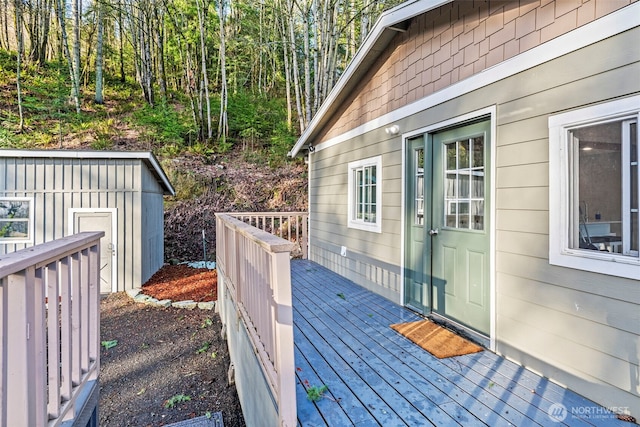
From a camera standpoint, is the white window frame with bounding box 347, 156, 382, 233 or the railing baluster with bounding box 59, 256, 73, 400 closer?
the railing baluster with bounding box 59, 256, 73, 400

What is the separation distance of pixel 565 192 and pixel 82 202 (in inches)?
306

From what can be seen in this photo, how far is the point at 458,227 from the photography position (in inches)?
132

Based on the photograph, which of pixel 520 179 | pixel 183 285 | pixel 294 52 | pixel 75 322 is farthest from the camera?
pixel 294 52

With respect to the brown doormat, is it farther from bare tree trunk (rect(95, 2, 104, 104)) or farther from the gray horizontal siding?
bare tree trunk (rect(95, 2, 104, 104))

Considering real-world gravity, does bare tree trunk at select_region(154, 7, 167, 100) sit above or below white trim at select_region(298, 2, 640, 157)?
above

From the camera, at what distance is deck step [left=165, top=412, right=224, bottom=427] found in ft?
9.45

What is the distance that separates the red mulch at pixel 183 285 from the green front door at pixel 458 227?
4.16 metres

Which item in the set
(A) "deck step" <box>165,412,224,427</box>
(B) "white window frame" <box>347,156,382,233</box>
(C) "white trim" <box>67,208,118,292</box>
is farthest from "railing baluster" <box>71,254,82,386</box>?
(C) "white trim" <box>67,208,118,292</box>

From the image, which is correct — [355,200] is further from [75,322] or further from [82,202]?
[82,202]

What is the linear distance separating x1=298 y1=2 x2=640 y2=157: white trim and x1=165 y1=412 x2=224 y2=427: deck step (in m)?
3.68

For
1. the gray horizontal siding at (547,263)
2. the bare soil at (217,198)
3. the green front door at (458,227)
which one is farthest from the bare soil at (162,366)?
the bare soil at (217,198)

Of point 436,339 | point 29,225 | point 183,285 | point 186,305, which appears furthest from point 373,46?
point 29,225

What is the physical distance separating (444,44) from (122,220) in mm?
6555

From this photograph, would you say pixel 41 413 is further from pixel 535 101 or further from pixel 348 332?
pixel 535 101
